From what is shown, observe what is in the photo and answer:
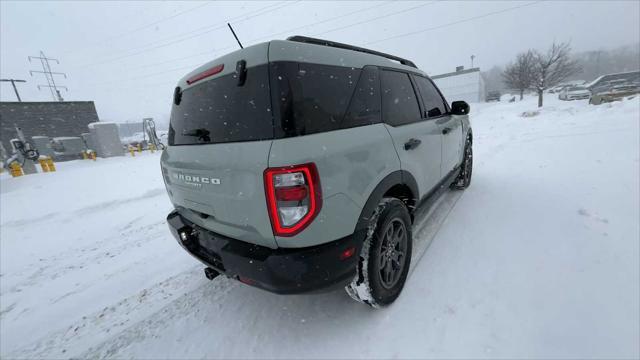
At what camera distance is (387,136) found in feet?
6.25

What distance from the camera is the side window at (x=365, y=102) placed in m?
1.72

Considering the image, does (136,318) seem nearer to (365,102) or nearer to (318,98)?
→ (318,98)

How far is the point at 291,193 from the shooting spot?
4.56 ft

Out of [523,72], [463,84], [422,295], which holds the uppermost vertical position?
[463,84]

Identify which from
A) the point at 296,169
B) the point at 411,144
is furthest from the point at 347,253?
the point at 411,144

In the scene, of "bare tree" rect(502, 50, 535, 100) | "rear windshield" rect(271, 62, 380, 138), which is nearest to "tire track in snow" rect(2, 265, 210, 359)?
"rear windshield" rect(271, 62, 380, 138)

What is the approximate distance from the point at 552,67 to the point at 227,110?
1522 inches

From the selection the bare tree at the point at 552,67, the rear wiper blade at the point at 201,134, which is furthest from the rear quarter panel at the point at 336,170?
the bare tree at the point at 552,67

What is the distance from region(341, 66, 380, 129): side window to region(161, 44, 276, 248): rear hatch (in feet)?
1.88

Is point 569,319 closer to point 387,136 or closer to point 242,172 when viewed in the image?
point 387,136

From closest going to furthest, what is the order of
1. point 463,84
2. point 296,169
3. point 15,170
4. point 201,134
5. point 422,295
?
1. point 296,169
2. point 201,134
3. point 422,295
4. point 15,170
5. point 463,84

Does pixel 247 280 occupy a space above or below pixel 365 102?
below

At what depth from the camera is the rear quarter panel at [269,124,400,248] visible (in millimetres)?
1386

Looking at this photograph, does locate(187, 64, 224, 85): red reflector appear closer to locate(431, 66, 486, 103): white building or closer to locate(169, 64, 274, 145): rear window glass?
locate(169, 64, 274, 145): rear window glass
